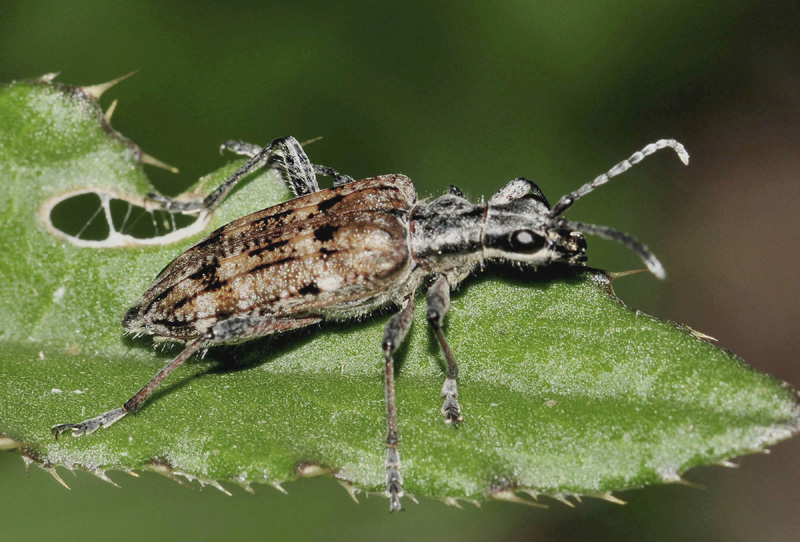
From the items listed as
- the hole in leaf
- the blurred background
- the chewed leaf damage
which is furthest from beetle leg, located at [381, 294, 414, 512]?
the hole in leaf

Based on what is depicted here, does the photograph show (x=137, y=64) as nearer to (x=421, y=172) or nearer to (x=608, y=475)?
(x=421, y=172)

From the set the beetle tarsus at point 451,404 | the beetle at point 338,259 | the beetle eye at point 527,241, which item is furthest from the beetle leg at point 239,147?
the beetle tarsus at point 451,404

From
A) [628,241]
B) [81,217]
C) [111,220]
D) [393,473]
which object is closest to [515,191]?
[628,241]

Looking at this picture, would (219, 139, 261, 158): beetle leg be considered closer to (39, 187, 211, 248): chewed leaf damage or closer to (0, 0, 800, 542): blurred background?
(0, 0, 800, 542): blurred background

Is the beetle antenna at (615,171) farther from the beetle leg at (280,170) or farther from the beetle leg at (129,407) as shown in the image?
the beetle leg at (129,407)

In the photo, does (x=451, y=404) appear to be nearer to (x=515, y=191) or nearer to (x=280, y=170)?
(x=515, y=191)

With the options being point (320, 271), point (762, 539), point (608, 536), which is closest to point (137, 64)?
point (320, 271)
